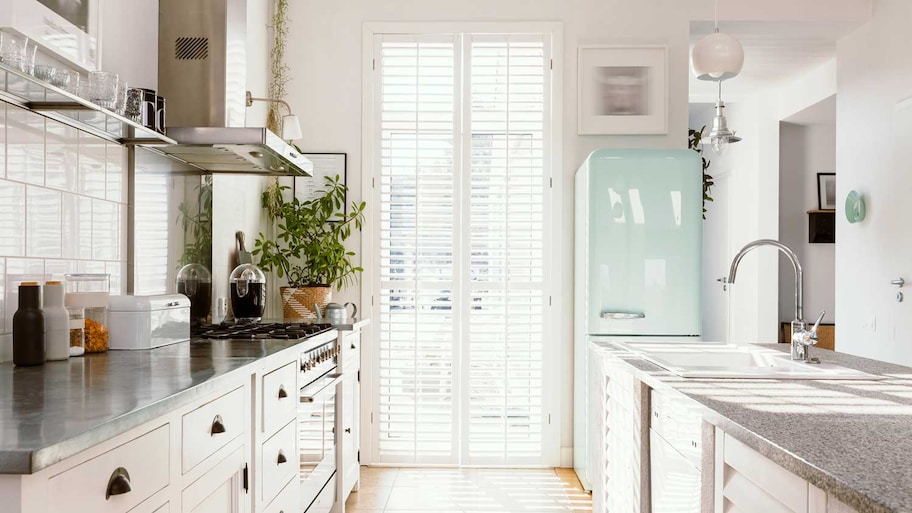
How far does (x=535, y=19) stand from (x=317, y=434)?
2689mm

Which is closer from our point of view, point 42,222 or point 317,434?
point 42,222

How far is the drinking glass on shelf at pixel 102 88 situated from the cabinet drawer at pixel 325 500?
1566 millimetres

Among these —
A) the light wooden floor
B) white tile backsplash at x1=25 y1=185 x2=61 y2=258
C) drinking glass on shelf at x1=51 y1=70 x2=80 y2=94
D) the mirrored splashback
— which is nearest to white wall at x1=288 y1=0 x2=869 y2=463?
the light wooden floor

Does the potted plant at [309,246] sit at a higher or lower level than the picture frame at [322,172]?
lower

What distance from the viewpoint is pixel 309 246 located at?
3.74m

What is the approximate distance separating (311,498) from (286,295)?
1283mm

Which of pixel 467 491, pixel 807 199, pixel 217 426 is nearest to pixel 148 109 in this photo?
pixel 217 426

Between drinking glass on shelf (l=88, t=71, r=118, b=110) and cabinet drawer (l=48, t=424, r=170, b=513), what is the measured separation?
0.97 meters

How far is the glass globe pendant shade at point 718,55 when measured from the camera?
8.45 ft

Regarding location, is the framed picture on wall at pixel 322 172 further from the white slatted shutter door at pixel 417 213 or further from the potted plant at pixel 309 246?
the white slatted shutter door at pixel 417 213

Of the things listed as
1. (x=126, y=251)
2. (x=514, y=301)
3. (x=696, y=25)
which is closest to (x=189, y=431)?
(x=126, y=251)

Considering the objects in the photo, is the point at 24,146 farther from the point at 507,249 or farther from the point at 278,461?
the point at 507,249

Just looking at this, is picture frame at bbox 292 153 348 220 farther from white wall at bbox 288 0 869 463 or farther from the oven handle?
the oven handle

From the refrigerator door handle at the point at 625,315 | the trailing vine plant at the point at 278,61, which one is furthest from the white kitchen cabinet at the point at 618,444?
the trailing vine plant at the point at 278,61
